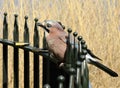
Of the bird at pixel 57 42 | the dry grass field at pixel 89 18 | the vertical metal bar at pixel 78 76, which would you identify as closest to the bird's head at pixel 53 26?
the bird at pixel 57 42

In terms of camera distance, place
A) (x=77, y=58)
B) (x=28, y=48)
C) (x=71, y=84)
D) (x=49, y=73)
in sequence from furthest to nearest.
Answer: (x=28, y=48)
(x=49, y=73)
(x=77, y=58)
(x=71, y=84)

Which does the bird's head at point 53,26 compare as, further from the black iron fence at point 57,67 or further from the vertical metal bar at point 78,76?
the vertical metal bar at point 78,76

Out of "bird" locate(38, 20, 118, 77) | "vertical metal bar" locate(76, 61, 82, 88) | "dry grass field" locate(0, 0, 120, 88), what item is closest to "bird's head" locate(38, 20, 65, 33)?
"bird" locate(38, 20, 118, 77)

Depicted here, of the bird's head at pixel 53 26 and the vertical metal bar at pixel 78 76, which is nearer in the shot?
the vertical metal bar at pixel 78 76

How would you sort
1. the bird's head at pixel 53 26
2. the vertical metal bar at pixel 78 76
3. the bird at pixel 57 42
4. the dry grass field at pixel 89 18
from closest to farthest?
1. the vertical metal bar at pixel 78 76
2. the bird at pixel 57 42
3. the bird's head at pixel 53 26
4. the dry grass field at pixel 89 18

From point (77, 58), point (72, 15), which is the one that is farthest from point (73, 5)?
point (77, 58)

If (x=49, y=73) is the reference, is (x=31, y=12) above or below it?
above

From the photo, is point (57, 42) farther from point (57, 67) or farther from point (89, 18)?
point (89, 18)

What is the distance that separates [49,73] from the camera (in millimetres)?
2795

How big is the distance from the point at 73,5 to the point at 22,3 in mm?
561

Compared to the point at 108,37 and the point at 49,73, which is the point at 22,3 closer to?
the point at 108,37

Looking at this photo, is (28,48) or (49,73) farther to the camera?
(28,48)

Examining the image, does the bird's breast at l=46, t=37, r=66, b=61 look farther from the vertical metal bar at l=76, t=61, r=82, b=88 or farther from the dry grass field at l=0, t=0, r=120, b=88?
the dry grass field at l=0, t=0, r=120, b=88

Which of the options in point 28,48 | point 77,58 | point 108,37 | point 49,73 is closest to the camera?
point 77,58
